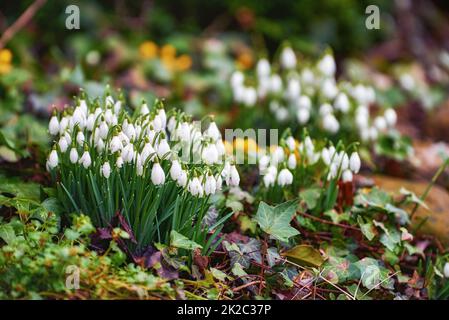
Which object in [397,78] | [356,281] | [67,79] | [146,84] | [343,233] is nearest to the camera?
[356,281]

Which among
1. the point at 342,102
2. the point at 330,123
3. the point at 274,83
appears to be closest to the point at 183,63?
the point at 274,83

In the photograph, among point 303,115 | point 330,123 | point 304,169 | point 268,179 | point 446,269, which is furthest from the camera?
point 303,115

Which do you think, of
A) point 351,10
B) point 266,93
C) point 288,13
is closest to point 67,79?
point 266,93

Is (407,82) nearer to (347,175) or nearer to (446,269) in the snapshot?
(347,175)

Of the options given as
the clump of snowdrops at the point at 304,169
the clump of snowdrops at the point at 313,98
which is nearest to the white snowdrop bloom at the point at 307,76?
the clump of snowdrops at the point at 313,98

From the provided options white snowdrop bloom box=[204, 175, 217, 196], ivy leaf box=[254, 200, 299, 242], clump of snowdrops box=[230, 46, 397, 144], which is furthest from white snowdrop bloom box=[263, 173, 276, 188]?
clump of snowdrops box=[230, 46, 397, 144]
